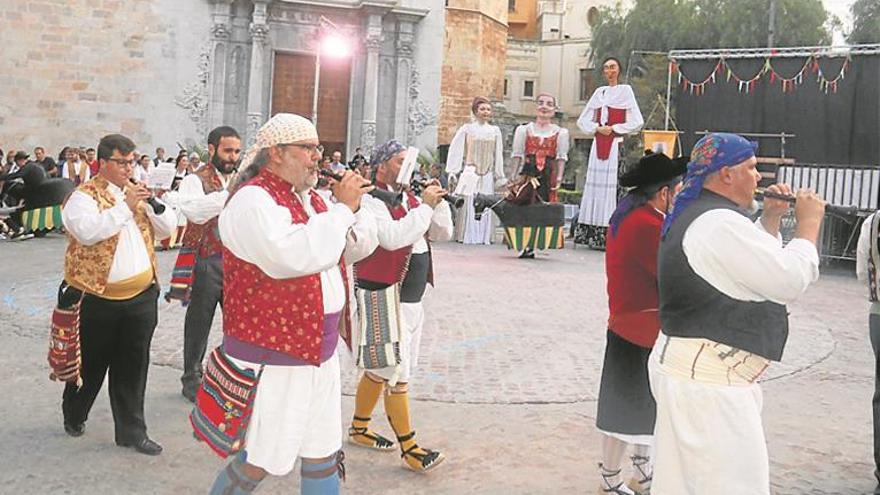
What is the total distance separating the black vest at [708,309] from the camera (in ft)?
10.7

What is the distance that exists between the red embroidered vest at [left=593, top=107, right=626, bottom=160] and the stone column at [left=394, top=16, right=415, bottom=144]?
1119 cm

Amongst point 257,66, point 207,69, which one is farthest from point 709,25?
point 207,69

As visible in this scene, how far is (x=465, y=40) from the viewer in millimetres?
31422

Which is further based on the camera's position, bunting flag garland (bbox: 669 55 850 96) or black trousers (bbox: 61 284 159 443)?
bunting flag garland (bbox: 669 55 850 96)

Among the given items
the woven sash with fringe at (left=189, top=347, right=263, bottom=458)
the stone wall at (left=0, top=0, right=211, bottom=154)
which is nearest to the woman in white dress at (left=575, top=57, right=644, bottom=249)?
the woven sash with fringe at (left=189, top=347, right=263, bottom=458)


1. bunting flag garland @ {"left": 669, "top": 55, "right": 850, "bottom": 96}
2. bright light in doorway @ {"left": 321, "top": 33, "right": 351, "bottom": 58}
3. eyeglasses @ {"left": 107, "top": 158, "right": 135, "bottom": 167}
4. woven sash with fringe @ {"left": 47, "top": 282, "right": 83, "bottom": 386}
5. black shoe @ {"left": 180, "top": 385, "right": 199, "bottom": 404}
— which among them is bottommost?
black shoe @ {"left": 180, "top": 385, "right": 199, "bottom": 404}

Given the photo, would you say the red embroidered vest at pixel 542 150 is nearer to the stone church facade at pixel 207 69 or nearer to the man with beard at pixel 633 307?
the stone church facade at pixel 207 69

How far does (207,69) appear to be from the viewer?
24578 mm

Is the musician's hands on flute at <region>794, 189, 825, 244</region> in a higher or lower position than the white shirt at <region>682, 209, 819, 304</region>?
higher

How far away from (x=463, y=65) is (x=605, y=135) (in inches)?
669

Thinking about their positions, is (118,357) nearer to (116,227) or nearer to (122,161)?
(116,227)

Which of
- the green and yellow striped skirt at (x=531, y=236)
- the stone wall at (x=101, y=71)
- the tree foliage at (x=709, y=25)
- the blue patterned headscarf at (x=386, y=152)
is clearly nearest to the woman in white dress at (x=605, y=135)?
the green and yellow striped skirt at (x=531, y=236)

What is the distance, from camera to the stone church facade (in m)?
23.3

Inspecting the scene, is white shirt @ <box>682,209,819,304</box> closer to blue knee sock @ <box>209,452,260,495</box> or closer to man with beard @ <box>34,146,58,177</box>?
blue knee sock @ <box>209,452,260,495</box>
